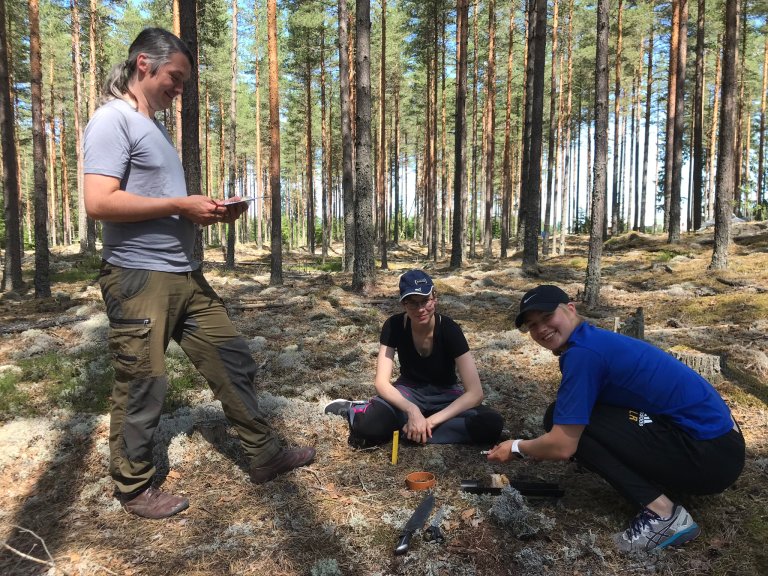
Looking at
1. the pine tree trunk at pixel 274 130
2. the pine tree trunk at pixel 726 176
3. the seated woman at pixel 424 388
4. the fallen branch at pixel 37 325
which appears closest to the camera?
the seated woman at pixel 424 388

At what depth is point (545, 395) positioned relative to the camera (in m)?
5.02

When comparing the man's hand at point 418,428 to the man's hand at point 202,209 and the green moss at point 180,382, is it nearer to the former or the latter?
the man's hand at point 202,209

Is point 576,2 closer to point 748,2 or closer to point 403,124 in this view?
point 748,2

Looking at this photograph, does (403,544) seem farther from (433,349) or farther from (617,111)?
(617,111)

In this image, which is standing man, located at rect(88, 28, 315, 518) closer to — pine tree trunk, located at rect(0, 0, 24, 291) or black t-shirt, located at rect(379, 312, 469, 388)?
black t-shirt, located at rect(379, 312, 469, 388)

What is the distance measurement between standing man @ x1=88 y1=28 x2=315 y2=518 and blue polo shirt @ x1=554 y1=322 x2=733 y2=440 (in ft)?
6.88

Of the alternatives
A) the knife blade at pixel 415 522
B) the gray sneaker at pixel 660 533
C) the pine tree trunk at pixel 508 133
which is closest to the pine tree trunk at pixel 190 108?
the knife blade at pixel 415 522

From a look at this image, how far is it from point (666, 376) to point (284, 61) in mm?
28000

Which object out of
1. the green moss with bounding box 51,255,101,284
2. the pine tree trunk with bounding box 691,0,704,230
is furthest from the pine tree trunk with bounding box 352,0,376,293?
the pine tree trunk with bounding box 691,0,704,230

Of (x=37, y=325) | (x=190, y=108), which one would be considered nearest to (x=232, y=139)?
(x=190, y=108)

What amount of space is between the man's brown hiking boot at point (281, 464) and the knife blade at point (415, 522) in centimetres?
95

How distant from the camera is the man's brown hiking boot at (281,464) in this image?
3.18 m

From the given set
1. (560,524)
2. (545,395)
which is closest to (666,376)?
(560,524)

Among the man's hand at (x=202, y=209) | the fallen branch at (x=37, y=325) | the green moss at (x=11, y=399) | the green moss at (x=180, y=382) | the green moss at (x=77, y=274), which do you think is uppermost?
the man's hand at (x=202, y=209)
